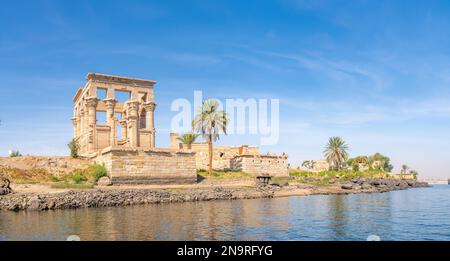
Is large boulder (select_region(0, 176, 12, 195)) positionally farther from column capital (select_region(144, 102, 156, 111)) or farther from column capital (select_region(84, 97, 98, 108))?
column capital (select_region(144, 102, 156, 111))

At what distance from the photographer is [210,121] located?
5041 cm

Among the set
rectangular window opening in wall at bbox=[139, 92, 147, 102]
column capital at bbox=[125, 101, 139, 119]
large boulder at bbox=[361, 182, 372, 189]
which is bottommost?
large boulder at bbox=[361, 182, 372, 189]

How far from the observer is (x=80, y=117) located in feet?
178

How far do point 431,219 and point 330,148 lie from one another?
5521cm

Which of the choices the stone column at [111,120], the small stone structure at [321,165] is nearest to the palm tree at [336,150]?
the small stone structure at [321,165]

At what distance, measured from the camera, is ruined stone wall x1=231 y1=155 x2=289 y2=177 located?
56781mm

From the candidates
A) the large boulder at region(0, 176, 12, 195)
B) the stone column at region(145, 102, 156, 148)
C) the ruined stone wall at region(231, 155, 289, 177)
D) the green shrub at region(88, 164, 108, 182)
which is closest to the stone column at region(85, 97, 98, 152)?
the stone column at region(145, 102, 156, 148)

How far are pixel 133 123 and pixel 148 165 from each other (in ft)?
25.9

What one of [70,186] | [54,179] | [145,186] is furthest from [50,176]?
[145,186]

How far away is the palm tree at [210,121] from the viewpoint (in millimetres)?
50531

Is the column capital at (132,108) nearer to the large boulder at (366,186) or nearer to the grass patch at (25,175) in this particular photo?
the grass patch at (25,175)

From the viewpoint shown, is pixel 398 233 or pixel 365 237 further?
pixel 398 233

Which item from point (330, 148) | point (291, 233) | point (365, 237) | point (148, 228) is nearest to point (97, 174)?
point (148, 228)
